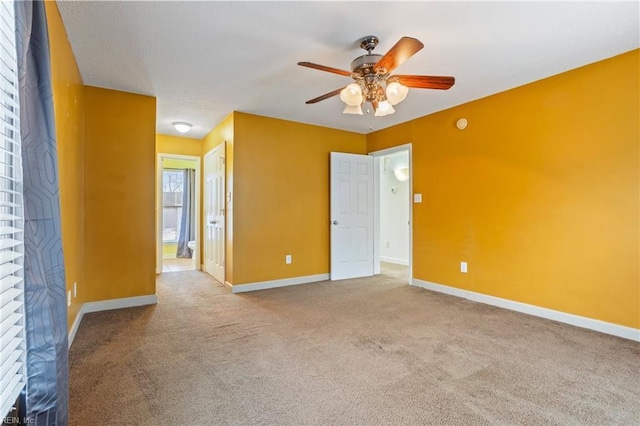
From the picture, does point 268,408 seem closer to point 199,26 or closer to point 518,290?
point 199,26

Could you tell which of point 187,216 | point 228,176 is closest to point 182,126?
point 228,176

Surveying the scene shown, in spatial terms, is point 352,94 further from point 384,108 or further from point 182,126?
point 182,126

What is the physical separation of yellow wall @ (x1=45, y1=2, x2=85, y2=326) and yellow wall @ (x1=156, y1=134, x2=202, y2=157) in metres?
2.22

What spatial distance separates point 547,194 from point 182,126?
4.80 metres

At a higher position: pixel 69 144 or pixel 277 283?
pixel 69 144

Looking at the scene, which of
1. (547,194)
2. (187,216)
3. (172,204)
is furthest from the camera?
(172,204)

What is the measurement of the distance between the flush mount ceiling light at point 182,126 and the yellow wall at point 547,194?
3.58 m

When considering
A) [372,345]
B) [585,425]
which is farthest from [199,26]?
[585,425]

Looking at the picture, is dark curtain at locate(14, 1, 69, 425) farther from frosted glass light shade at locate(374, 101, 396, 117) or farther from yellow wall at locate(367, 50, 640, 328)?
yellow wall at locate(367, 50, 640, 328)

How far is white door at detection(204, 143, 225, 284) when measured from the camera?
15.3 ft

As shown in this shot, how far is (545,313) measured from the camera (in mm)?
3188

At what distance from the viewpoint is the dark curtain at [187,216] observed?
7.40 meters

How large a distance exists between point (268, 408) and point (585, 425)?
166 cm

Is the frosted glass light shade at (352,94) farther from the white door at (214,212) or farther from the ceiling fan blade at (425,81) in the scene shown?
the white door at (214,212)
